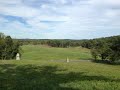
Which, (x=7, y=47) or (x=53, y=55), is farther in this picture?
(x=53, y=55)

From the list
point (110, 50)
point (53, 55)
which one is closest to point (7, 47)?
point (110, 50)

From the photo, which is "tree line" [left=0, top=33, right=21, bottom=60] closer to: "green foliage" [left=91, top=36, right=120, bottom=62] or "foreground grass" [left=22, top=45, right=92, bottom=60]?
"foreground grass" [left=22, top=45, right=92, bottom=60]

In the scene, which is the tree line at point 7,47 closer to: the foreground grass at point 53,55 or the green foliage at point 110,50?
the foreground grass at point 53,55

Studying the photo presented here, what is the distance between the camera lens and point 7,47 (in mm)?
72500

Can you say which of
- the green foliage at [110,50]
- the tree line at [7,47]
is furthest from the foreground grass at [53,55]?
the green foliage at [110,50]

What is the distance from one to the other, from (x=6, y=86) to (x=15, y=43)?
6324 cm

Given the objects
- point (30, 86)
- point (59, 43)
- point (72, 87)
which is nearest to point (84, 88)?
point (72, 87)

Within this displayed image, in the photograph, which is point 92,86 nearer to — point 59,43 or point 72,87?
point 72,87

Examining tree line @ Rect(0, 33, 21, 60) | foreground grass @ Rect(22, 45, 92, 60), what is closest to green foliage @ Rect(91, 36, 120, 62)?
foreground grass @ Rect(22, 45, 92, 60)

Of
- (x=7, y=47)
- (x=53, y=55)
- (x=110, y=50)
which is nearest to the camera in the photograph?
(x=110, y=50)

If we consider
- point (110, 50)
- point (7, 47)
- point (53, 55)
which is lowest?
point (53, 55)

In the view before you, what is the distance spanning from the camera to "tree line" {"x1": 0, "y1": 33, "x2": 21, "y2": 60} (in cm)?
7119

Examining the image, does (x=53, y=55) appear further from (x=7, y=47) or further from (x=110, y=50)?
(x=110, y=50)

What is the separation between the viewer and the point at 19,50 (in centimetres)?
7650
